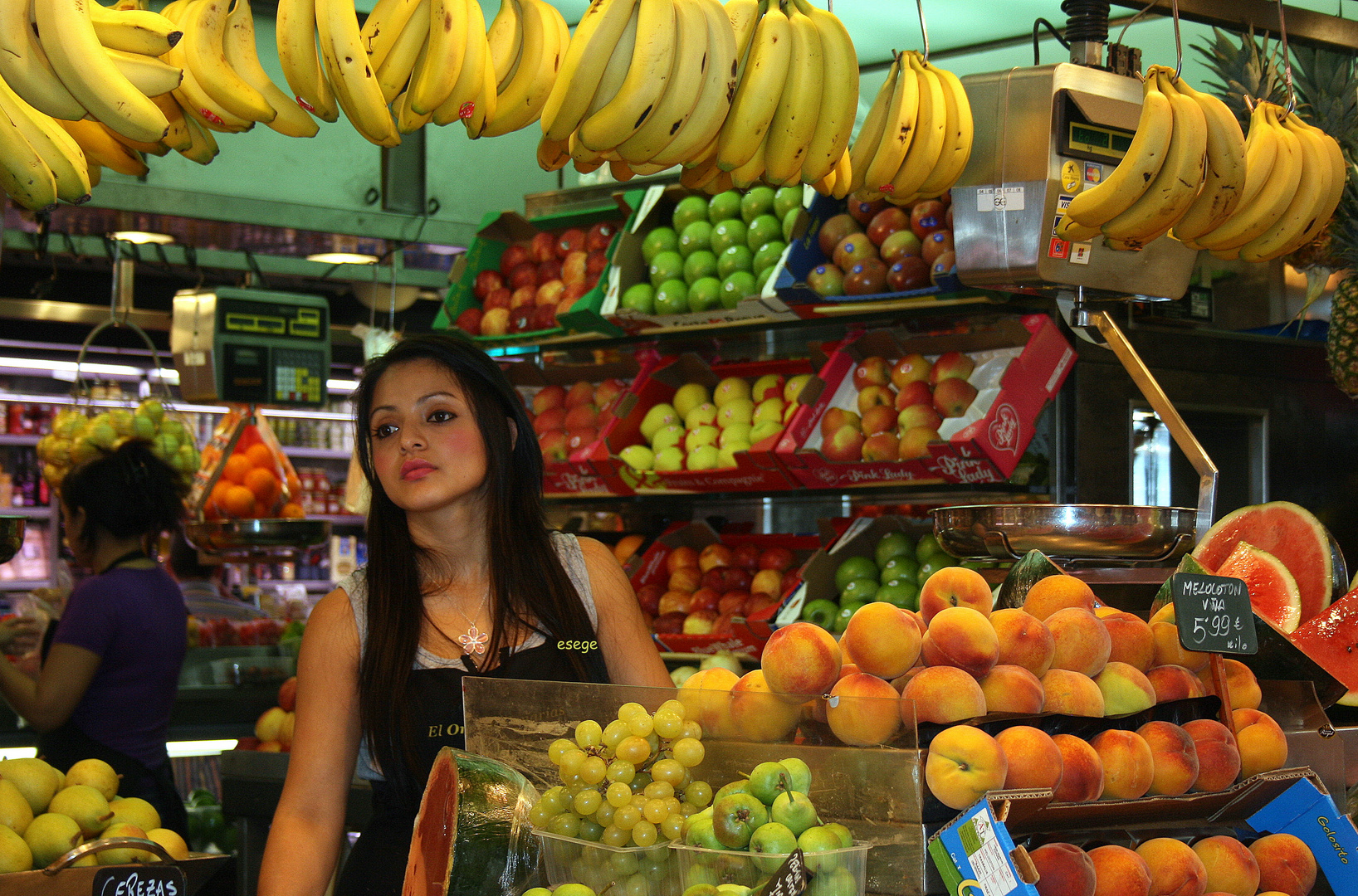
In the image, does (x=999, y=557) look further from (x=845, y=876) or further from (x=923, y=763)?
(x=845, y=876)

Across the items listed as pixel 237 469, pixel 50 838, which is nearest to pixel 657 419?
pixel 237 469

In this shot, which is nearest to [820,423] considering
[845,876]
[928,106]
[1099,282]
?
[1099,282]

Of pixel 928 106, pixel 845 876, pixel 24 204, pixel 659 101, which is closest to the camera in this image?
pixel 845 876

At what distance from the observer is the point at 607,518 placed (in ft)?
14.5

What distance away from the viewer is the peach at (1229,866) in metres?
1.35

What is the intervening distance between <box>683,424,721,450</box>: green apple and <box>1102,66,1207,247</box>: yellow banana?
5.55ft

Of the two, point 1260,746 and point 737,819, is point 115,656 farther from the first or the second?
point 1260,746

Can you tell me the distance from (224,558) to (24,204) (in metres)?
3.27

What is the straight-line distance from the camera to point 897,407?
3441 mm

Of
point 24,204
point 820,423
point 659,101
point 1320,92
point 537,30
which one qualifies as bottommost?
point 820,423

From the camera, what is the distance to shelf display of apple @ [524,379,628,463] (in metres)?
4.13

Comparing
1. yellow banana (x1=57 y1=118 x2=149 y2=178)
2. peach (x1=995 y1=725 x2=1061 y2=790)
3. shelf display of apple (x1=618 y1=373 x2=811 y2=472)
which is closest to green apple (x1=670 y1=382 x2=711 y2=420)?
shelf display of apple (x1=618 y1=373 x2=811 y2=472)

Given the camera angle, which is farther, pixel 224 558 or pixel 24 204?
pixel 224 558

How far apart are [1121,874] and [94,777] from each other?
157 cm
